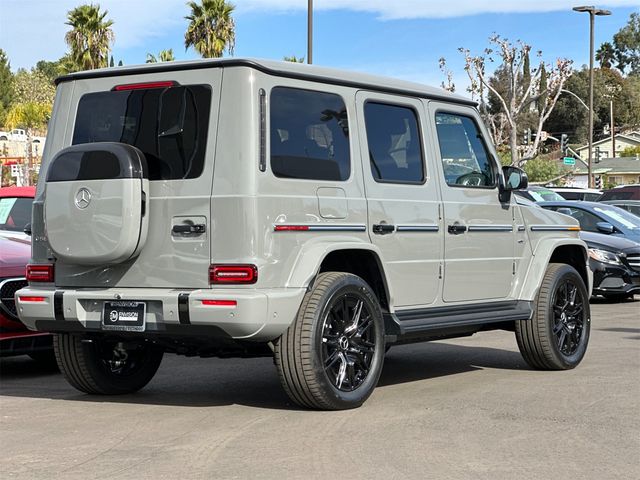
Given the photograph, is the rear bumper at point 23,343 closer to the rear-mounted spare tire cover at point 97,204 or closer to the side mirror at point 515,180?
the rear-mounted spare tire cover at point 97,204

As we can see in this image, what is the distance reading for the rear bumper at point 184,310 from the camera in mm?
6496

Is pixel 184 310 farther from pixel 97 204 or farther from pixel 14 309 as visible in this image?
pixel 14 309

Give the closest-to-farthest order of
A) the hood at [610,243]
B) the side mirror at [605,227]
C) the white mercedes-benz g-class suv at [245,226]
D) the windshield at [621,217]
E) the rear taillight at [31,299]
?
1. the white mercedes-benz g-class suv at [245,226]
2. the rear taillight at [31,299]
3. the hood at [610,243]
4. the side mirror at [605,227]
5. the windshield at [621,217]

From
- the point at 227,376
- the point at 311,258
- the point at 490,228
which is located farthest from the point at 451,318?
the point at 227,376

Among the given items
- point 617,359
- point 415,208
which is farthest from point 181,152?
point 617,359

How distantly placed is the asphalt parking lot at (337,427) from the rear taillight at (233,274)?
876mm

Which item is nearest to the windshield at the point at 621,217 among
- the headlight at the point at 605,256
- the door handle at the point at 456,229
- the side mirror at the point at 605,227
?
the side mirror at the point at 605,227

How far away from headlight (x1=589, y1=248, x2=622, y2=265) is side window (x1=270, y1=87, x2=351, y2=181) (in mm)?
9686

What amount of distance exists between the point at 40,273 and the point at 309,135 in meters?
2.04

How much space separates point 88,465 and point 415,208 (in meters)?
3.21

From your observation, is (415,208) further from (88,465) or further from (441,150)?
(88,465)

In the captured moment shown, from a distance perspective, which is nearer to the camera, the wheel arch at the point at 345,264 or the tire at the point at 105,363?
the wheel arch at the point at 345,264

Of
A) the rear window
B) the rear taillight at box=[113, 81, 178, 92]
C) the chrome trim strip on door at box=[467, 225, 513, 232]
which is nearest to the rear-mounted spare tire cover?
the rear window

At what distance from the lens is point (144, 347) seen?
8.23m
